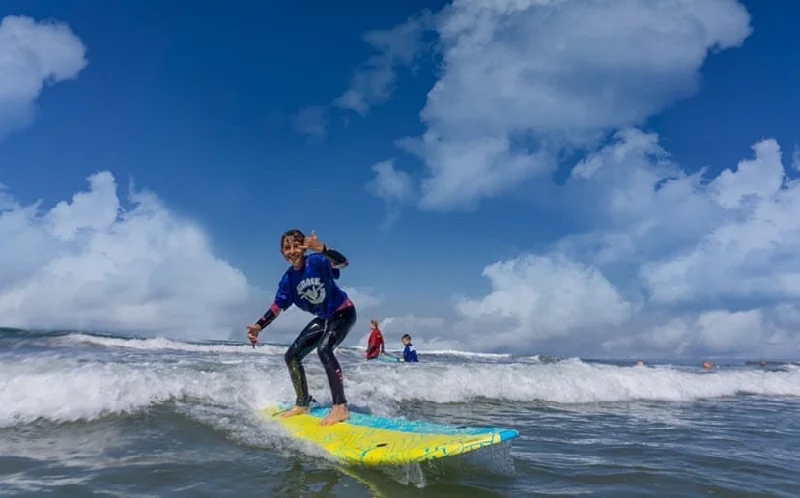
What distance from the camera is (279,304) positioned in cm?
679

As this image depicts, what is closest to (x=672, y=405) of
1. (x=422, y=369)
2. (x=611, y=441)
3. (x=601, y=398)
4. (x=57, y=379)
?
(x=601, y=398)

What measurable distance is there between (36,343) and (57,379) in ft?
64.1

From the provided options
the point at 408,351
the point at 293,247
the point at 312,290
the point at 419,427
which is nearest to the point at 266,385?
the point at 312,290

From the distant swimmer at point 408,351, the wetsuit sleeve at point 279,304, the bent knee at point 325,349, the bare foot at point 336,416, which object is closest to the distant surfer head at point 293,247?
the wetsuit sleeve at point 279,304

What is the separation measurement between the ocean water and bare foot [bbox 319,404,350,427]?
435mm

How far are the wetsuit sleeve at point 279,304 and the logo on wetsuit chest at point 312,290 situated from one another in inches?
9.4

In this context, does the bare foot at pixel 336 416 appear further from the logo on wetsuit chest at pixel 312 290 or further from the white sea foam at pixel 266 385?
the white sea foam at pixel 266 385

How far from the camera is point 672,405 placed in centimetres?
1155

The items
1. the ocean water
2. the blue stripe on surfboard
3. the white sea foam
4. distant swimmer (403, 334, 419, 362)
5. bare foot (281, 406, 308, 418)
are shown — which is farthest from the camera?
distant swimmer (403, 334, 419, 362)

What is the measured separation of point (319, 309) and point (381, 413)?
2.65 metres

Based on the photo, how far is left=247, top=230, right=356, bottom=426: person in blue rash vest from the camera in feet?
20.4

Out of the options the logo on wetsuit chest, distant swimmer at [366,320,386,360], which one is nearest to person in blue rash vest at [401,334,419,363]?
distant swimmer at [366,320,386,360]

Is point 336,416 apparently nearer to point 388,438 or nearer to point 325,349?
point 325,349

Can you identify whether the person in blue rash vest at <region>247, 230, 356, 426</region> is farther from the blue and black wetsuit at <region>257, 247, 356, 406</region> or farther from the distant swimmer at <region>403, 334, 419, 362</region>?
the distant swimmer at <region>403, 334, 419, 362</region>
